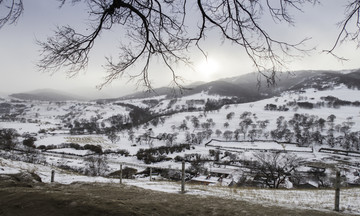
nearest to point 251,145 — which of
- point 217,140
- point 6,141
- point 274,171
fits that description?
point 217,140

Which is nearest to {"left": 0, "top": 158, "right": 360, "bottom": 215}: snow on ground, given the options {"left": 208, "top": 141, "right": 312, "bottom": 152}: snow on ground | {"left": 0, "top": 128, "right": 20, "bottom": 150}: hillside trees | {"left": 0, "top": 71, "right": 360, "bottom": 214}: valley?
{"left": 0, "top": 71, "right": 360, "bottom": 214}: valley

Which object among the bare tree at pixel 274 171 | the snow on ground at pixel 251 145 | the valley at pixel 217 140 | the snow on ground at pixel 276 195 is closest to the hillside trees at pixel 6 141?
the valley at pixel 217 140

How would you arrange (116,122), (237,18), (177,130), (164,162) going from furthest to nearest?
1. (116,122)
2. (177,130)
3. (164,162)
4. (237,18)

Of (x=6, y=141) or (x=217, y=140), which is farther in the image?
(x=217, y=140)

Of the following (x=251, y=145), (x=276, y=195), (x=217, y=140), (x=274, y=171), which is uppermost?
(x=276, y=195)

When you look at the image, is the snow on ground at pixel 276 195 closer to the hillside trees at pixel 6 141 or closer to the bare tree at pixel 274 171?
the bare tree at pixel 274 171

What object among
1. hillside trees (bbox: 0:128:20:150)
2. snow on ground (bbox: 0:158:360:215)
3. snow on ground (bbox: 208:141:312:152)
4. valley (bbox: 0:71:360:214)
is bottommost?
snow on ground (bbox: 208:141:312:152)

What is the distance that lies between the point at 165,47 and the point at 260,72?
222 centimetres

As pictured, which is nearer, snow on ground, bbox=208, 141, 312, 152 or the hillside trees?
the hillside trees

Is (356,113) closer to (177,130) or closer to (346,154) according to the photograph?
(346,154)

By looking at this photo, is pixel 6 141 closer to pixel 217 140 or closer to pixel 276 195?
pixel 276 195

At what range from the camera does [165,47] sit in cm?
482

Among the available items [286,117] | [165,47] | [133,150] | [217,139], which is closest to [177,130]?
[217,139]

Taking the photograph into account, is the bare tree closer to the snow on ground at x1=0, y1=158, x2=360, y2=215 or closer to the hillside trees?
the snow on ground at x1=0, y1=158, x2=360, y2=215
